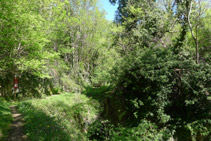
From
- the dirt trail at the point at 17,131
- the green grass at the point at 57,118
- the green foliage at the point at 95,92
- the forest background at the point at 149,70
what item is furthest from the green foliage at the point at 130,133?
the green foliage at the point at 95,92

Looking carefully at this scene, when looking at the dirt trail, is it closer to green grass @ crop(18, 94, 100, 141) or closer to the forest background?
green grass @ crop(18, 94, 100, 141)

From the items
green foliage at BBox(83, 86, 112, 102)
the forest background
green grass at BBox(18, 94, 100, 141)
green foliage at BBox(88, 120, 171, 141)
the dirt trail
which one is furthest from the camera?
green foliage at BBox(83, 86, 112, 102)

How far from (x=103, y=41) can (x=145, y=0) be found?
6.88 metres

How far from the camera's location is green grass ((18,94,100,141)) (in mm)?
5880

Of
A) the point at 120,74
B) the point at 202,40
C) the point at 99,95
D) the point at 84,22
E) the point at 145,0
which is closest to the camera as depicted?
the point at 120,74

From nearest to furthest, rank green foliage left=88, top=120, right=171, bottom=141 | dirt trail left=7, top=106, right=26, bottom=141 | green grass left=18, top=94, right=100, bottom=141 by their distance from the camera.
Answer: dirt trail left=7, top=106, right=26, bottom=141, green grass left=18, top=94, right=100, bottom=141, green foliage left=88, top=120, right=171, bottom=141

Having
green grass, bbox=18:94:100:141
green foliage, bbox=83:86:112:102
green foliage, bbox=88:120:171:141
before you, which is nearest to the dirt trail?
green grass, bbox=18:94:100:141

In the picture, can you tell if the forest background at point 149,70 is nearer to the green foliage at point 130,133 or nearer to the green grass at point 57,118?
the green foliage at point 130,133

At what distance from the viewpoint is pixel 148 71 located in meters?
7.73

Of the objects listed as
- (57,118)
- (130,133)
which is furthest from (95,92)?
(130,133)

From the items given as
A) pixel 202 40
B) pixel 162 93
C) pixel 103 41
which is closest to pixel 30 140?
pixel 162 93

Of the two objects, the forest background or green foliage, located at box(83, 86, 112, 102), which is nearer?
the forest background

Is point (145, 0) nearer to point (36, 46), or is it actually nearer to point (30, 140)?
point (36, 46)

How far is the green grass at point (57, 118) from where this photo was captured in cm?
588
